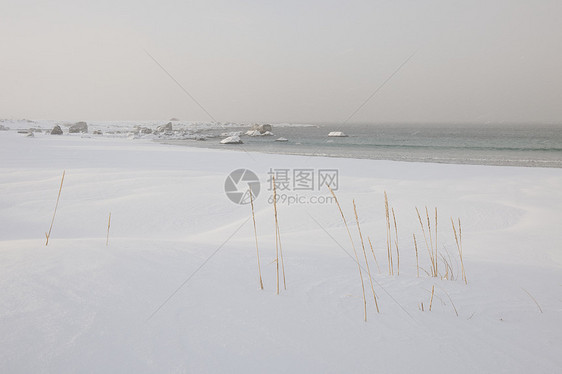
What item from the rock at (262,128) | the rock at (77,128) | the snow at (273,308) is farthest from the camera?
the rock at (262,128)

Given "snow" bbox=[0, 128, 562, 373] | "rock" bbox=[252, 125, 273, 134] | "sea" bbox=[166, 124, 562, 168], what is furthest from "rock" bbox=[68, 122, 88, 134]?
"snow" bbox=[0, 128, 562, 373]

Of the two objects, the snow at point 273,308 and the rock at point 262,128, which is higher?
the rock at point 262,128

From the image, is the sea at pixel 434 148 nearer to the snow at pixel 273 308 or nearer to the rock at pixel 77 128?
the snow at pixel 273 308

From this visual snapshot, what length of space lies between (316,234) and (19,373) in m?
3.18

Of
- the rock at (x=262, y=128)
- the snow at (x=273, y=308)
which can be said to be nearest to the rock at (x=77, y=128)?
the rock at (x=262, y=128)

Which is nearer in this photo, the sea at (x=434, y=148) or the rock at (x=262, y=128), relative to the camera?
the sea at (x=434, y=148)

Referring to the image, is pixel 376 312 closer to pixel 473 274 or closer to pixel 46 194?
pixel 473 274

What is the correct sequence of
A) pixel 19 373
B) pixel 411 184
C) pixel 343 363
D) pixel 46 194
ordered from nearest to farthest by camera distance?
pixel 19 373 → pixel 343 363 → pixel 46 194 → pixel 411 184

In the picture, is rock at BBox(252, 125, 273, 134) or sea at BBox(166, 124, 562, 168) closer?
sea at BBox(166, 124, 562, 168)

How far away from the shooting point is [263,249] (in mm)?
2939

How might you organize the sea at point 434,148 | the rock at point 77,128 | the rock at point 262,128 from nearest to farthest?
the sea at point 434,148 < the rock at point 77,128 < the rock at point 262,128

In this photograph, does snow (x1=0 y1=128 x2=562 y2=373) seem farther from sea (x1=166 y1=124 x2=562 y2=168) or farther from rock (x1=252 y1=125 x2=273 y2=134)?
rock (x1=252 y1=125 x2=273 y2=134)

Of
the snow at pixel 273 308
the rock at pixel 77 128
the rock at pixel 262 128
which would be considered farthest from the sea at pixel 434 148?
the rock at pixel 77 128

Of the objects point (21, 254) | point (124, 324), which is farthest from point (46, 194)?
point (124, 324)
